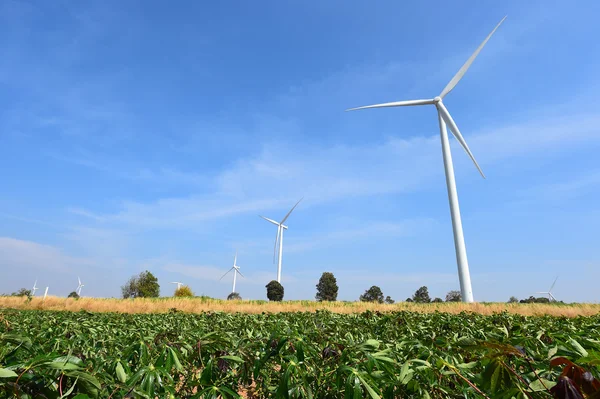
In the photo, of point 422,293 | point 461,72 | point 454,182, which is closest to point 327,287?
point 422,293

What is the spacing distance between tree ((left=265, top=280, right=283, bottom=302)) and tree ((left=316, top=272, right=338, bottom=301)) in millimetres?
11208

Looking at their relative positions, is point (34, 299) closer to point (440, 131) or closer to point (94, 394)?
point (94, 394)

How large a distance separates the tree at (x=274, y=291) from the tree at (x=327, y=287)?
36.8 ft

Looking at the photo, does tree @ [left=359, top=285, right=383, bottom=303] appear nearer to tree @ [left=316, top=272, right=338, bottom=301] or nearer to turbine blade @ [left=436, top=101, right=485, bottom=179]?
tree @ [left=316, top=272, right=338, bottom=301]

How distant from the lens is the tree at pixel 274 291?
62781mm

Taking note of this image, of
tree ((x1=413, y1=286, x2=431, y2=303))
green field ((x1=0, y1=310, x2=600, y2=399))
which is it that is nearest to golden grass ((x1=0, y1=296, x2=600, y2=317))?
green field ((x1=0, y1=310, x2=600, y2=399))

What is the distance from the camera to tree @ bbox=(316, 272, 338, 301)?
234ft

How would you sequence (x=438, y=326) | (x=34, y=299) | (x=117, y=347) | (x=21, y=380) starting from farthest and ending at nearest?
(x=34, y=299), (x=438, y=326), (x=117, y=347), (x=21, y=380)

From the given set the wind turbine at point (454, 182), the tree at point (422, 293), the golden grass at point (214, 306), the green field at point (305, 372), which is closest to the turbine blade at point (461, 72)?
the wind turbine at point (454, 182)

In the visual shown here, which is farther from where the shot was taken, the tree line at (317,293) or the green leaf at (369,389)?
the tree line at (317,293)

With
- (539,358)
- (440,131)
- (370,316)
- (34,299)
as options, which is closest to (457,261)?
(440,131)

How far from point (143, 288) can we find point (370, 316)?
85.4 metres

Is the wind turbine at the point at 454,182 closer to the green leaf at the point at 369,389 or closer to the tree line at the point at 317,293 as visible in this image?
the tree line at the point at 317,293

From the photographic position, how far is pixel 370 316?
8.34 metres
